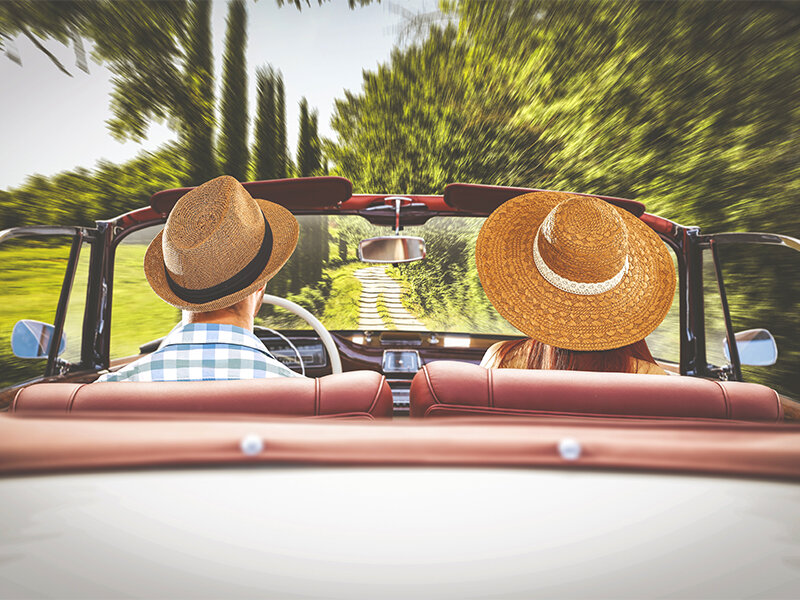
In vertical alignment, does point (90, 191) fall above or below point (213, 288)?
above

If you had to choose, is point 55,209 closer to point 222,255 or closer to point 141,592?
point 222,255

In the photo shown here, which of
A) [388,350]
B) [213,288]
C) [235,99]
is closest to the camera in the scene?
[213,288]

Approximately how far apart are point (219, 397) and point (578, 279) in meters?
1.30

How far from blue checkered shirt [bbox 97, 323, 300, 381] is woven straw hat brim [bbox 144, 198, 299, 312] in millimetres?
136

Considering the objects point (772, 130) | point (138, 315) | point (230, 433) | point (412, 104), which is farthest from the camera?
point (412, 104)

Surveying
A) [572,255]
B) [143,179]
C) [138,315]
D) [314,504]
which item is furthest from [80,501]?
[143,179]

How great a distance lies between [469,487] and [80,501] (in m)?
0.59

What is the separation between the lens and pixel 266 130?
12.7 meters

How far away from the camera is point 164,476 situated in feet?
2.30

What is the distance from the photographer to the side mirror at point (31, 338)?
75.8 inches

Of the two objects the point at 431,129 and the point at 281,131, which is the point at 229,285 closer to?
the point at 431,129

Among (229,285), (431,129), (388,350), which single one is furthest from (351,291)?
(229,285)

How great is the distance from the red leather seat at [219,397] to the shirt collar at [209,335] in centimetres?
48

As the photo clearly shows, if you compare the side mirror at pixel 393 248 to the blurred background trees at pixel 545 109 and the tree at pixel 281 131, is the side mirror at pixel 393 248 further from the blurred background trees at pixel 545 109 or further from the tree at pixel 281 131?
the tree at pixel 281 131
